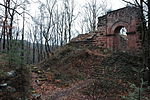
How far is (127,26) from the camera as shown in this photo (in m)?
16.6

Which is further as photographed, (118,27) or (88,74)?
(118,27)

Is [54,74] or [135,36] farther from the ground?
[135,36]

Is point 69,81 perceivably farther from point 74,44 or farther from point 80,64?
point 74,44

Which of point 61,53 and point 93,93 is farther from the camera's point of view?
point 61,53

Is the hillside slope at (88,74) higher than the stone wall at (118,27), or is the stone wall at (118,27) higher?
the stone wall at (118,27)

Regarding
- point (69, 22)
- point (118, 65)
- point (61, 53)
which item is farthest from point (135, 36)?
point (69, 22)

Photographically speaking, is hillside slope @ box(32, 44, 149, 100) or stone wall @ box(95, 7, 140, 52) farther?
stone wall @ box(95, 7, 140, 52)

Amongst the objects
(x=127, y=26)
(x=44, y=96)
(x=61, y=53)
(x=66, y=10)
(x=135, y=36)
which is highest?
(x=66, y=10)

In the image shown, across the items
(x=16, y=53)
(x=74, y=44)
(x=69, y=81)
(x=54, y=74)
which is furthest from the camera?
(x=74, y=44)

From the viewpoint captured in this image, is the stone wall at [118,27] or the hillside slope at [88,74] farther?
the stone wall at [118,27]

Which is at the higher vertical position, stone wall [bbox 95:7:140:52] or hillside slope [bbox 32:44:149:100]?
stone wall [bbox 95:7:140:52]

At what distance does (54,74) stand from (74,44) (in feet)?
25.3

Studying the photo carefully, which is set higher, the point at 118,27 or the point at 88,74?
the point at 118,27

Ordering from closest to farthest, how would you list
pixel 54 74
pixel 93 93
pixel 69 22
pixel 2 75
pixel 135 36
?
pixel 2 75 → pixel 93 93 → pixel 54 74 → pixel 135 36 → pixel 69 22
